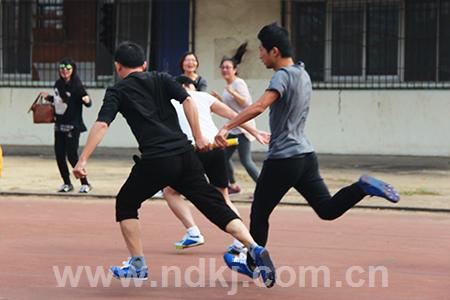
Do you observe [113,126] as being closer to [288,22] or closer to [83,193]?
[288,22]

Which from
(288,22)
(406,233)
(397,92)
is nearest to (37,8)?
(288,22)

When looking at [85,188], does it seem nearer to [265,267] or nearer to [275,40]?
[275,40]

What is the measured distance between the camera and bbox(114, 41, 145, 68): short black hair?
7836 millimetres

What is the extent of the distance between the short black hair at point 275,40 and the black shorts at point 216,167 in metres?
1.81

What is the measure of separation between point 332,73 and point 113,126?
4413 millimetres

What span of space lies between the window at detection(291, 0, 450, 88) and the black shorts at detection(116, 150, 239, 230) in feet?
39.2

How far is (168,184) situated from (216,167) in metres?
1.64

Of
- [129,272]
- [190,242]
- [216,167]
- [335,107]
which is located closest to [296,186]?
[129,272]

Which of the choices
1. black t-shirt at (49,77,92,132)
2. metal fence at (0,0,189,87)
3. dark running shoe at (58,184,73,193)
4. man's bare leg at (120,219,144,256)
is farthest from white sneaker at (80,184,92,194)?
metal fence at (0,0,189,87)

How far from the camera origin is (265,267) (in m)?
7.20

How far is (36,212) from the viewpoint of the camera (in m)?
12.4

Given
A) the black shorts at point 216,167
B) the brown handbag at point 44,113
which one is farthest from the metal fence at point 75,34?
the black shorts at point 216,167

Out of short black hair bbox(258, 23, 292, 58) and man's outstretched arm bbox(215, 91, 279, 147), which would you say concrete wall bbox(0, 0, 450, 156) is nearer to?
short black hair bbox(258, 23, 292, 58)

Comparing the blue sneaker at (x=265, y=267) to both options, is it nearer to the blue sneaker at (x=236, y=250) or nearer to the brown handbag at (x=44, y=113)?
the blue sneaker at (x=236, y=250)
